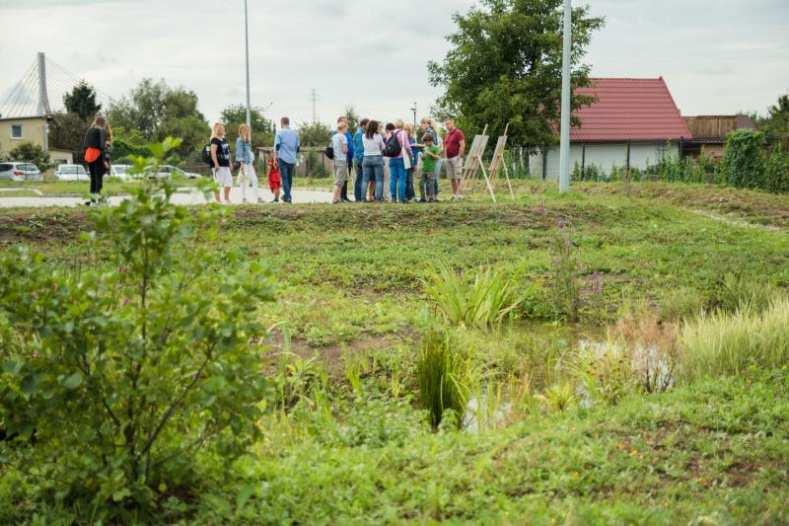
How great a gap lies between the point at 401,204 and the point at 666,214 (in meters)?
5.58

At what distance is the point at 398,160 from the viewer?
66.2 ft

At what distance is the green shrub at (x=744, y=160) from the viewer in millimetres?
26750

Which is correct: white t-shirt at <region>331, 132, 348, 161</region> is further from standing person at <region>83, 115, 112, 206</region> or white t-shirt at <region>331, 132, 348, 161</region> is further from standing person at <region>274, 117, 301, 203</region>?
standing person at <region>83, 115, 112, 206</region>

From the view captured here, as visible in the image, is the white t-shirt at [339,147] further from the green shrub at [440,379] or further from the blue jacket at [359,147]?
the green shrub at [440,379]

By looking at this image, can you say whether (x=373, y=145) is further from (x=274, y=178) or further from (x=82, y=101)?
(x=82, y=101)

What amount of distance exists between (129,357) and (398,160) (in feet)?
53.7

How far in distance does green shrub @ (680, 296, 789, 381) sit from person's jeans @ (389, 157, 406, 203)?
13.1 metres

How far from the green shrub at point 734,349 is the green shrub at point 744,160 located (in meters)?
20.8

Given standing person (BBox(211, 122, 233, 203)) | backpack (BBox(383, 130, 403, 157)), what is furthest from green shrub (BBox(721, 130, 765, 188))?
standing person (BBox(211, 122, 233, 203))

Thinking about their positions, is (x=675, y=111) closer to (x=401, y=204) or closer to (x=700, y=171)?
(x=700, y=171)

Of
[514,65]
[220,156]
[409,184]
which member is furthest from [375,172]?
[514,65]

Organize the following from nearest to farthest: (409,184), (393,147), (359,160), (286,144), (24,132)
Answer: (286,144) → (393,147) → (359,160) → (409,184) → (24,132)

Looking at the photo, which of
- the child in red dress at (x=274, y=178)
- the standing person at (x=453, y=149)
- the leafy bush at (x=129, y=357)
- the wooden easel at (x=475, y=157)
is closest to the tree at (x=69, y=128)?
the child in red dress at (x=274, y=178)

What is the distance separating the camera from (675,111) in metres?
53.4
